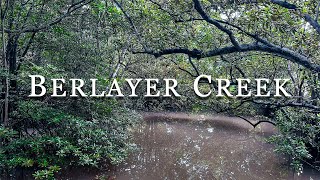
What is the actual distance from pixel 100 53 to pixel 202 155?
9.48 feet

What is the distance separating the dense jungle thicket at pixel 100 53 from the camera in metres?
3.13

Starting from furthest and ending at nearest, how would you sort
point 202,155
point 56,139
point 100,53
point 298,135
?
1. point 202,155
2. point 298,135
3. point 100,53
4. point 56,139

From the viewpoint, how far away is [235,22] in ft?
11.3

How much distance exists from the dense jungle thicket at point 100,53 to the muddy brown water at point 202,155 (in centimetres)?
53

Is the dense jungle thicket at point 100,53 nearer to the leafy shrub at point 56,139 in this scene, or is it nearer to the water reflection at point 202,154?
the leafy shrub at point 56,139

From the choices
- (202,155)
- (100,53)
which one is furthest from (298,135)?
(100,53)

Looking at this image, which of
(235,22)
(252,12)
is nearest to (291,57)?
(252,12)

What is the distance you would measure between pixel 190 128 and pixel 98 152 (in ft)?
17.8

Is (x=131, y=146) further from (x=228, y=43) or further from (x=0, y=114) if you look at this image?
(x=228, y=43)

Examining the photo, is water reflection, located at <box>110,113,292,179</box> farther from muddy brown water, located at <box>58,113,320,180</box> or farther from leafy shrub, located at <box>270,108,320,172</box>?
leafy shrub, located at <box>270,108,320,172</box>

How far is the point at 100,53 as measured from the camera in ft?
14.5

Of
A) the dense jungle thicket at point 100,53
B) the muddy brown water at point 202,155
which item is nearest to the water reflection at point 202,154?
the muddy brown water at point 202,155

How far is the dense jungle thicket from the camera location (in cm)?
313

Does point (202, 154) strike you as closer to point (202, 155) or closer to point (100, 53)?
point (202, 155)
